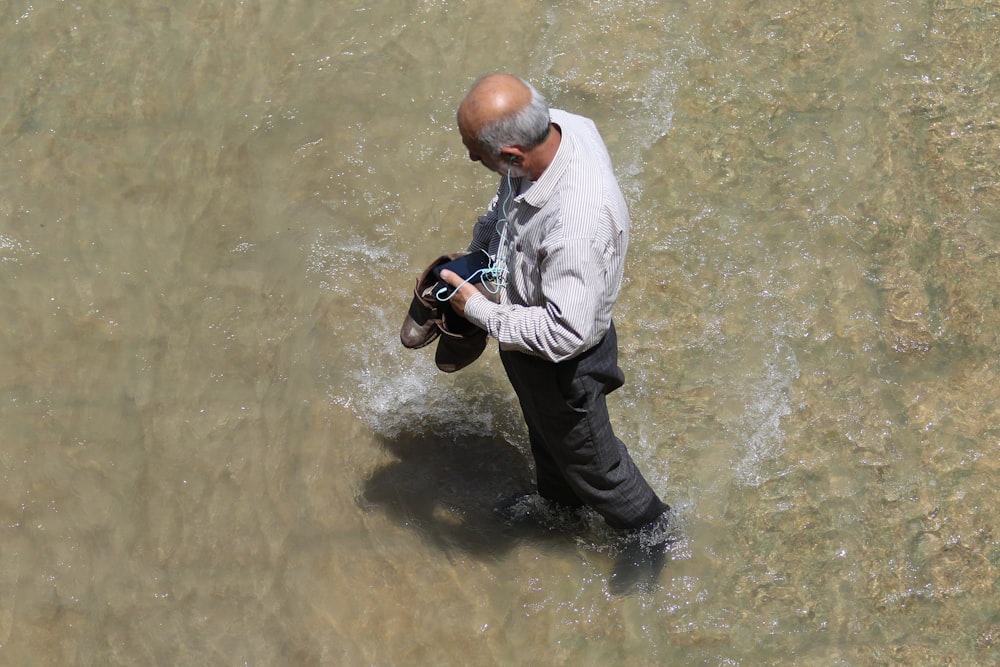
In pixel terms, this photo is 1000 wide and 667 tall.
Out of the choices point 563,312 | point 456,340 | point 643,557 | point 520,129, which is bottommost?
point 643,557

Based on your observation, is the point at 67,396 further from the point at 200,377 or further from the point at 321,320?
the point at 321,320

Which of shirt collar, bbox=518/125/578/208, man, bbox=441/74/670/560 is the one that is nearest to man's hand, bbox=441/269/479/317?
man, bbox=441/74/670/560

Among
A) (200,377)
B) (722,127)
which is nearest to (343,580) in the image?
(200,377)

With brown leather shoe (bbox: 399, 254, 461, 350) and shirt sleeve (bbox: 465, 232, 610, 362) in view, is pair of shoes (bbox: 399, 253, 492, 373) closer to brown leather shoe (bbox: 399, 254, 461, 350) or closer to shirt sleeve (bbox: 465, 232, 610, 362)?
brown leather shoe (bbox: 399, 254, 461, 350)

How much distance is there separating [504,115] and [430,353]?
6.16 feet

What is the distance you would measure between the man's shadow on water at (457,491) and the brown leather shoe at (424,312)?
33.8 inches

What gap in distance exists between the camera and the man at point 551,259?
2463 millimetres

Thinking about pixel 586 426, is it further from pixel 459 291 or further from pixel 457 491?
pixel 457 491

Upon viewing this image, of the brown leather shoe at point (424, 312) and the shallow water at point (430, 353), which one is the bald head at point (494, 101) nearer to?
the brown leather shoe at point (424, 312)

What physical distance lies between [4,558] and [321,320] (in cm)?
148

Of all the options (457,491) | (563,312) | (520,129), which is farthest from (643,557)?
(520,129)

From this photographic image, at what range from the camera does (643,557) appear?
138 inches

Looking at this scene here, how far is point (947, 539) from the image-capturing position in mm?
3404

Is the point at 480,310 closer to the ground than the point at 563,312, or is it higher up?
closer to the ground
